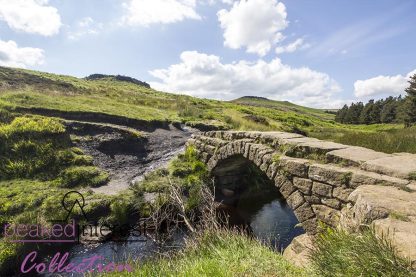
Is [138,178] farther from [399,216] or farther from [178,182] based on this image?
[399,216]

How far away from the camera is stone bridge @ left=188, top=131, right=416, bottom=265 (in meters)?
3.60

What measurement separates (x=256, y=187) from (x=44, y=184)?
9483 millimetres

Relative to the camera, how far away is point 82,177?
41.5 ft

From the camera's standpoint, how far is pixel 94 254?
8.80 m

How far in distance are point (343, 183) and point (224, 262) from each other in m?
2.80

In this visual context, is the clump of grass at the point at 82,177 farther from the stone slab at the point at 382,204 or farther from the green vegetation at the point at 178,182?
the stone slab at the point at 382,204

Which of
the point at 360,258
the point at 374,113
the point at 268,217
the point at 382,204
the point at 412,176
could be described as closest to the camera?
the point at 360,258

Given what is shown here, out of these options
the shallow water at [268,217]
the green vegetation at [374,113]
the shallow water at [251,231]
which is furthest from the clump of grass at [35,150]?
the green vegetation at [374,113]

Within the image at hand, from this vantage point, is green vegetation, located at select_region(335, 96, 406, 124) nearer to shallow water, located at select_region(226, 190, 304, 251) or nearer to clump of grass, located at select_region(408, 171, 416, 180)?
shallow water, located at select_region(226, 190, 304, 251)

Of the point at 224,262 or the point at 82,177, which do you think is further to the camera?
the point at 82,177

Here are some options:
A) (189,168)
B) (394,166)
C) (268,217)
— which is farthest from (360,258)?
(189,168)

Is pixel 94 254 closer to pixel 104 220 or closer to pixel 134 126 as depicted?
pixel 104 220

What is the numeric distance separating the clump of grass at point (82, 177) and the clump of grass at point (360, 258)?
10.8 metres

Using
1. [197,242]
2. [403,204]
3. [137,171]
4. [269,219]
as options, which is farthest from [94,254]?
[403,204]
